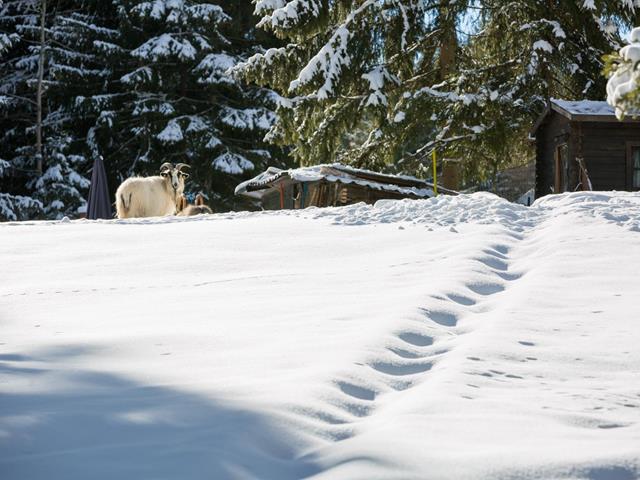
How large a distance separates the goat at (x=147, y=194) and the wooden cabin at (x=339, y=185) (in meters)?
3.28

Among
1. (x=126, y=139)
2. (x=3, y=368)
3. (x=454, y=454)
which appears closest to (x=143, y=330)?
(x=3, y=368)

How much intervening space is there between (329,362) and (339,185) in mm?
19310

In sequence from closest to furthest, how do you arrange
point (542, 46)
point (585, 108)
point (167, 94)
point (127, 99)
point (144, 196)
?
point (144, 196), point (585, 108), point (542, 46), point (167, 94), point (127, 99)

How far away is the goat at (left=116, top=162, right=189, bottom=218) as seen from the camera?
2081 centimetres

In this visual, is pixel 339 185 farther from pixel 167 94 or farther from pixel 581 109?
pixel 167 94

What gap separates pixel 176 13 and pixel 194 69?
2.21 m

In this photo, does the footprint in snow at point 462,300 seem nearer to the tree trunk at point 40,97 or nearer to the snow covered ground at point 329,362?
the snow covered ground at point 329,362

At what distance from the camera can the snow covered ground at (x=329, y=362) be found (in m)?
3.41

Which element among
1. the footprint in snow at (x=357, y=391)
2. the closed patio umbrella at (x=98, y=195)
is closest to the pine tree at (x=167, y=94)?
the closed patio umbrella at (x=98, y=195)

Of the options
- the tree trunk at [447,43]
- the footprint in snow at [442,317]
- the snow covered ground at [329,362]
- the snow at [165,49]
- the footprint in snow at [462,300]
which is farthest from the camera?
the snow at [165,49]

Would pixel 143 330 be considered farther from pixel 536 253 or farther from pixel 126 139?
pixel 126 139

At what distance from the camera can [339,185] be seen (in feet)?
78.7

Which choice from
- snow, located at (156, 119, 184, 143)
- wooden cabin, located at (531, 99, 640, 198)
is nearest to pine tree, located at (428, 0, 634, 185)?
wooden cabin, located at (531, 99, 640, 198)

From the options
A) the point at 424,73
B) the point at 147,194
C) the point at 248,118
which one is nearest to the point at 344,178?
the point at 147,194
